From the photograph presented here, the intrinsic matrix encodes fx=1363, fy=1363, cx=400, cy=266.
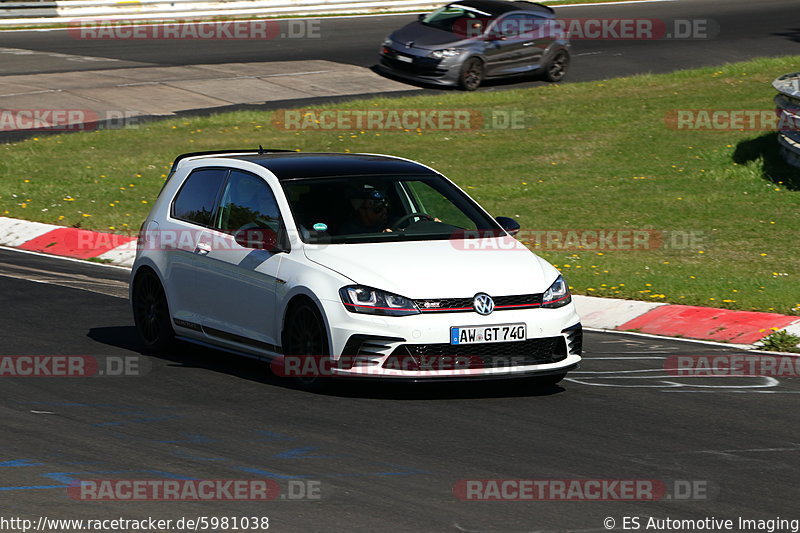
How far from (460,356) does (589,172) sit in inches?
536

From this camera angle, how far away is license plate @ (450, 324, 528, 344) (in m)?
8.84

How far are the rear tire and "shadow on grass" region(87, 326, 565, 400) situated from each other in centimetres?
2149

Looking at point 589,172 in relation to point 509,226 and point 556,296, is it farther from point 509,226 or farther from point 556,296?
point 556,296

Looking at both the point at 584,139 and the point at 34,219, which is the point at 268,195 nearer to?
the point at 34,219

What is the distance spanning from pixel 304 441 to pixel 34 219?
11642mm

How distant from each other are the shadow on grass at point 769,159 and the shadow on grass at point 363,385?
1162 cm

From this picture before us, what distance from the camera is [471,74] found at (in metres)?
29.7

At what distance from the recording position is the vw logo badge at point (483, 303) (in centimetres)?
891

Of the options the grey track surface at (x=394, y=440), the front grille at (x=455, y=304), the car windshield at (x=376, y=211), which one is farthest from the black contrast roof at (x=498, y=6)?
the front grille at (x=455, y=304)

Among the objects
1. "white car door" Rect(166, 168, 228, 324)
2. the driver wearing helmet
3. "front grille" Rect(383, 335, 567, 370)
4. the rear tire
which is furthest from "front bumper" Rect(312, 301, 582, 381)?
the rear tire

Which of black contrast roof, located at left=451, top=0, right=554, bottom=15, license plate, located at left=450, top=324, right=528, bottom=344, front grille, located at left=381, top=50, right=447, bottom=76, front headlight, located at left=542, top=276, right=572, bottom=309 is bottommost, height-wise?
front grille, located at left=381, top=50, right=447, bottom=76

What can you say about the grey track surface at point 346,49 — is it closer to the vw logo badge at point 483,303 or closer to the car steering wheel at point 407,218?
the car steering wheel at point 407,218

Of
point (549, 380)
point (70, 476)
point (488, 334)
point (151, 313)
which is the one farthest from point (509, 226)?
point (70, 476)

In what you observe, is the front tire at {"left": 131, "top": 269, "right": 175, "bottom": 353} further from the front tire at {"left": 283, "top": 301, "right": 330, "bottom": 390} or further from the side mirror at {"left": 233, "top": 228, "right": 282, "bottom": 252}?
the front tire at {"left": 283, "top": 301, "right": 330, "bottom": 390}
